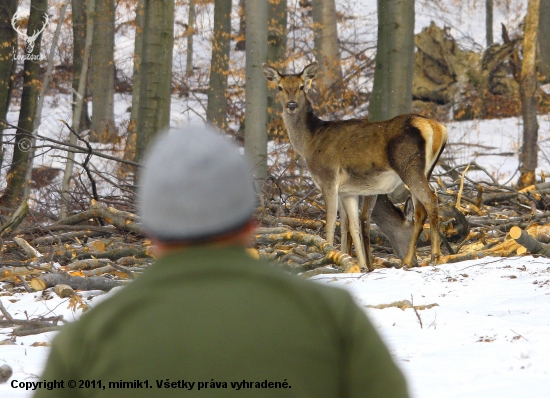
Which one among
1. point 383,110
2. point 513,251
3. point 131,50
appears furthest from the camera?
point 131,50

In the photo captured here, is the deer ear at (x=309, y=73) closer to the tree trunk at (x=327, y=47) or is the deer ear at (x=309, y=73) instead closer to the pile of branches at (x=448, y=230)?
the pile of branches at (x=448, y=230)

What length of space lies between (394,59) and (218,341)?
31.3 ft

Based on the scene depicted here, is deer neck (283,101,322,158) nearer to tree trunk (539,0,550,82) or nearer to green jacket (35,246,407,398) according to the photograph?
green jacket (35,246,407,398)

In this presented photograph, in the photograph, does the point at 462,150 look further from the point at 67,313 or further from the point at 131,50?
the point at 131,50

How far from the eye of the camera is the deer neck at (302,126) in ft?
32.8

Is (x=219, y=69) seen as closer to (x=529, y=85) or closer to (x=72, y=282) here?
(x=529, y=85)

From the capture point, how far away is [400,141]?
828cm

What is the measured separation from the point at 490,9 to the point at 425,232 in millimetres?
21525

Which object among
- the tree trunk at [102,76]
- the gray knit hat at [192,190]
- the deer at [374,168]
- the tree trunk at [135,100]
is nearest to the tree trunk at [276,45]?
the tree trunk at [135,100]

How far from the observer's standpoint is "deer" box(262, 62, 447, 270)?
8.21 m

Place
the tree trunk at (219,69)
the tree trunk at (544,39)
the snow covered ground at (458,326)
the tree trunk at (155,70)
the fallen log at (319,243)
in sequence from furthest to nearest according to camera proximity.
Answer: the tree trunk at (544,39) → the tree trunk at (219,69) → the tree trunk at (155,70) → the fallen log at (319,243) → the snow covered ground at (458,326)

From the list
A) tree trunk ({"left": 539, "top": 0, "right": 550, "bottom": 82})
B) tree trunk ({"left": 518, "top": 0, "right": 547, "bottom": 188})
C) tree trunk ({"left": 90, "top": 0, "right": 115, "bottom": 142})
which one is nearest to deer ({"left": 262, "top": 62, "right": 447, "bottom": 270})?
tree trunk ({"left": 518, "top": 0, "right": 547, "bottom": 188})

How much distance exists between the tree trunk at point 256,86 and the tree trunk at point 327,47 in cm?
1043

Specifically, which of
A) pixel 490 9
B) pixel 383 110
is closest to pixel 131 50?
→ pixel 490 9
